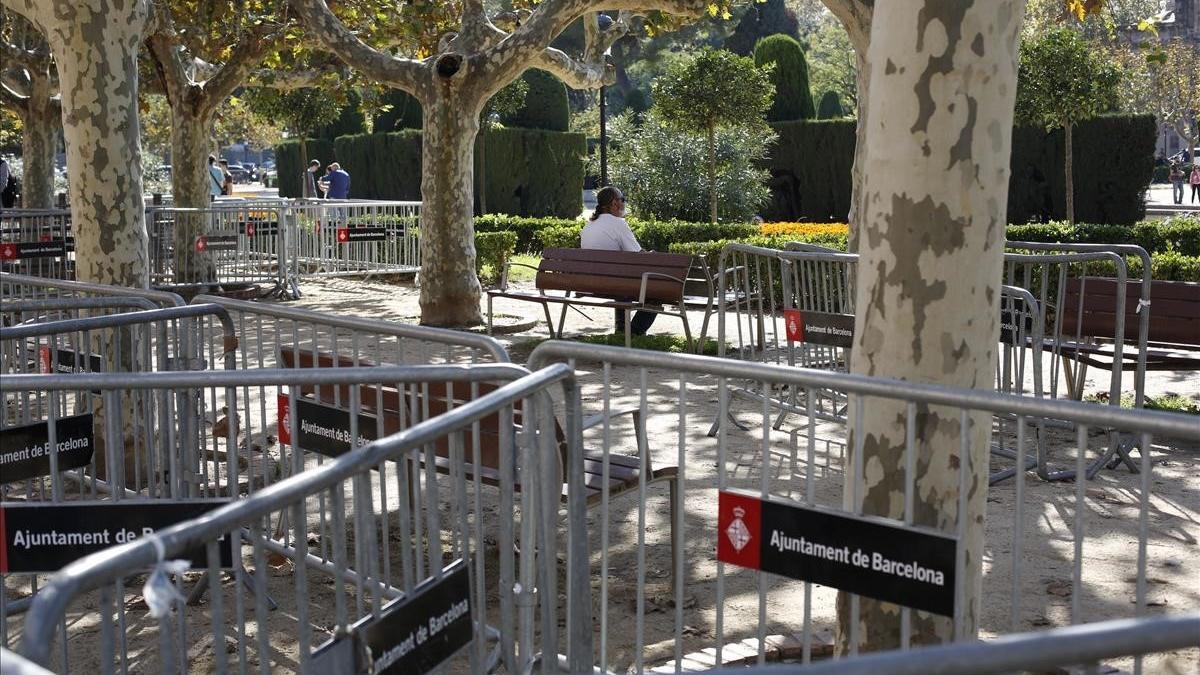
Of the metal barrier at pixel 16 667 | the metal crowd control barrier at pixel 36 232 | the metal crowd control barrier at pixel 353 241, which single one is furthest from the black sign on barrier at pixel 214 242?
the metal barrier at pixel 16 667

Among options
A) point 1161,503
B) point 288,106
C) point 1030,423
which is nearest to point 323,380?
point 1161,503

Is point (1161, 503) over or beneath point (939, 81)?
beneath

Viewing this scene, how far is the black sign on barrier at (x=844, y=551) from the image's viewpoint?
3.44 m

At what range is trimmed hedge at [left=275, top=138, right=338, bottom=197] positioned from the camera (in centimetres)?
4194

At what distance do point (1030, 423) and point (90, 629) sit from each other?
5679 mm

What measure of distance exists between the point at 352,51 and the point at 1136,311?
890cm

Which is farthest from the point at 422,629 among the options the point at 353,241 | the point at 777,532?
the point at 353,241

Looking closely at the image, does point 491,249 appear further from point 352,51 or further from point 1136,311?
point 1136,311

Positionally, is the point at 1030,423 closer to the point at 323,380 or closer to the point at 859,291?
the point at 859,291

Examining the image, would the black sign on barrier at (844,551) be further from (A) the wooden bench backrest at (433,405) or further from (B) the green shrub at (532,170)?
(B) the green shrub at (532,170)

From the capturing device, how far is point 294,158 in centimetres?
4347

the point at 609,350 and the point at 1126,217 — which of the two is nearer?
the point at 609,350

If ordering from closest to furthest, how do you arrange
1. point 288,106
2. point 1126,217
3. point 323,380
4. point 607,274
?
point 323,380
point 607,274
point 1126,217
point 288,106

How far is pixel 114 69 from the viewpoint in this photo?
8234mm
